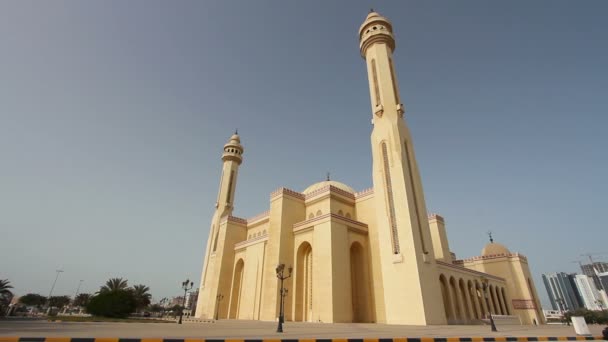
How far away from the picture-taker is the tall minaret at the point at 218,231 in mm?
30531

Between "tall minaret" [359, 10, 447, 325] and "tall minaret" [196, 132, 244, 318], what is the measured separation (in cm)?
1658

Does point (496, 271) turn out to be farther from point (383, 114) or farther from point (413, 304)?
point (383, 114)

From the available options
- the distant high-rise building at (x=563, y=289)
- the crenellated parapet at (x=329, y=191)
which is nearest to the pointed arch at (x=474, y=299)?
the crenellated parapet at (x=329, y=191)

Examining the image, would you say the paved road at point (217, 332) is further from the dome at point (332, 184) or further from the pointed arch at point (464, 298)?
the dome at point (332, 184)

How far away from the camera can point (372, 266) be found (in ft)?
75.9

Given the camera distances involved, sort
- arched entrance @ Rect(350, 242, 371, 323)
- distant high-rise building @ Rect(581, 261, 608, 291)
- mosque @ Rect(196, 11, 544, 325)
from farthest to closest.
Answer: distant high-rise building @ Rect(581, 261, 608, 291) → arched entrance @ Rect(350, 242, 371, 323) → mosque @ Rect(196, 11, 544, 325)

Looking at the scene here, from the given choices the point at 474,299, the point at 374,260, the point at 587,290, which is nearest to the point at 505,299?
the point at 474,299

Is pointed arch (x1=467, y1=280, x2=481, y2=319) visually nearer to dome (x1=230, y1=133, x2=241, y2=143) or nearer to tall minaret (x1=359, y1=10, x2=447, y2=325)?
tall minaret (x1=359, y1=10, x2=447, y2=325)

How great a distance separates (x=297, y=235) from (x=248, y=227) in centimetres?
1041

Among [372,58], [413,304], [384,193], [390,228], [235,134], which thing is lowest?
[413,304]

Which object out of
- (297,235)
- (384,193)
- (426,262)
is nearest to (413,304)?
(426,262)

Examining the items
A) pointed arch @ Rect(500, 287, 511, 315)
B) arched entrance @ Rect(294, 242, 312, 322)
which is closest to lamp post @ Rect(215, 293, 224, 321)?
arched entrance @ Rect(294, 242, 312, 322)

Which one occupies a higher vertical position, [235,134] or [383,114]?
[235,134]

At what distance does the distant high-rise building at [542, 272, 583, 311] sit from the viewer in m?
109
